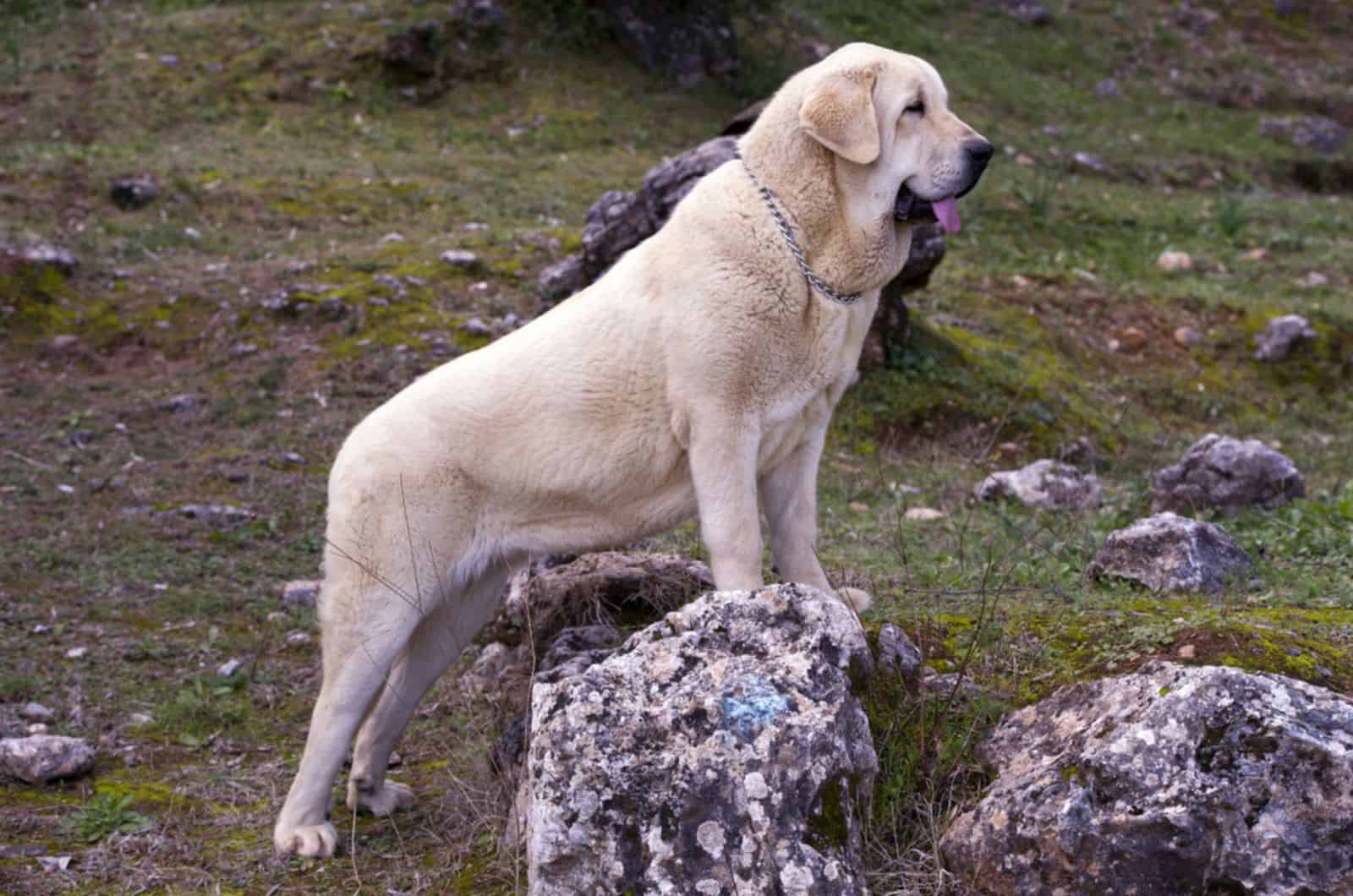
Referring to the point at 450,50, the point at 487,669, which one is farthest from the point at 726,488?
the point at 450,50

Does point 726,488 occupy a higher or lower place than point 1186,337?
higher

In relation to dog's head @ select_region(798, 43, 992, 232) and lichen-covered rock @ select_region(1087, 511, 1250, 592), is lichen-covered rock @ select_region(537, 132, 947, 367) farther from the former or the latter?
dog's head @ select_region(798, 43, 992, 232)

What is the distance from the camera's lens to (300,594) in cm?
796

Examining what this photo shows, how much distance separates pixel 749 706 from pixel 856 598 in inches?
61.6

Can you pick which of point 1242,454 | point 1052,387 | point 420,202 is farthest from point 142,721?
point 420,202

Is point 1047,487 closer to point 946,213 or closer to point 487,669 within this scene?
point 487,669

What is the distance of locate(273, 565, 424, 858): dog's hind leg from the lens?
511 cm

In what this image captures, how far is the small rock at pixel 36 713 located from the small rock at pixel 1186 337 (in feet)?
33.3

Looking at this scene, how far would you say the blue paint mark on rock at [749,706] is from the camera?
3.90m

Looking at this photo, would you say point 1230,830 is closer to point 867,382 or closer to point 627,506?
point 627,506

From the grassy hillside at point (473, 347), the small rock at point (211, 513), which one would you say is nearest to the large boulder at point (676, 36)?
the grassy hillside at point (473, 347)

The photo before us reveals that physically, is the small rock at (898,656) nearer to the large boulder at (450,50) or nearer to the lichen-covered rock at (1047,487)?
the lichen-covered rock at (1047,487)

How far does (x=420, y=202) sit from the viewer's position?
1439cm

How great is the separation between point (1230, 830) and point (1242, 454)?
448 cm
